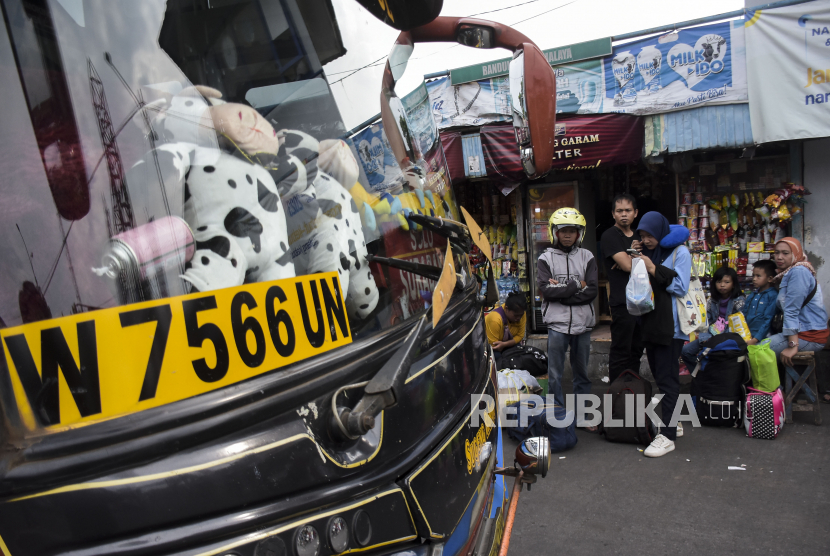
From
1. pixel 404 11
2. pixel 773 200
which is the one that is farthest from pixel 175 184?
pixel 773 200

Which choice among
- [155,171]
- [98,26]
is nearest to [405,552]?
[155,171]

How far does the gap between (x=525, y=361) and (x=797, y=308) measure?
2382 mm

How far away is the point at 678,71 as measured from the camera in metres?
6.14

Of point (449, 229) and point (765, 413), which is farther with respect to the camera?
point (765, 413)

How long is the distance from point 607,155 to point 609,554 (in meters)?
4.80

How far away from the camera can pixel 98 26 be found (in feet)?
3.52

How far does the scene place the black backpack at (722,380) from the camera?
4.73 meters

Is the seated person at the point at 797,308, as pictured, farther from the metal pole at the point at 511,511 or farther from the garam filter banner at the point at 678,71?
the metal pole at the point at 511,511

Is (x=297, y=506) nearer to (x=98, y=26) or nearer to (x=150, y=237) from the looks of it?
(x=150, y=237)

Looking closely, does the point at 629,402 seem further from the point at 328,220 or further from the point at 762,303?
the point at 328,220

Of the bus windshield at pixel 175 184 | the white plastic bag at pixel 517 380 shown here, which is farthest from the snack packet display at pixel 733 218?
the bus windshield at pixel 175 184

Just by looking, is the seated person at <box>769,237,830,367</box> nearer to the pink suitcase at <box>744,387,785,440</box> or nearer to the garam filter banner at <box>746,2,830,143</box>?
the pink suitcase at <box>744,387,785,440</box>

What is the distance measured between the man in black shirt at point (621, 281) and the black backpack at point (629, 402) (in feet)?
0.71

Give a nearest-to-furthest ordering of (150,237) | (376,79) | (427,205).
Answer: (150,237), (376,79), (427,205)
